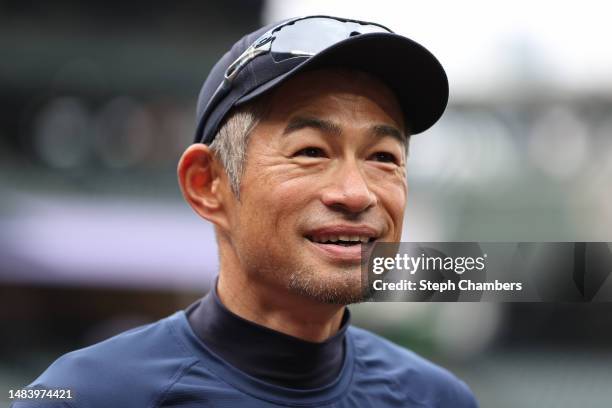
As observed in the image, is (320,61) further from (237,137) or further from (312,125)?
(237,137)

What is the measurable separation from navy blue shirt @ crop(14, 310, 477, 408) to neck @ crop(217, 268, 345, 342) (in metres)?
0.14

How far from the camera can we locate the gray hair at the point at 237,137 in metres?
2.04

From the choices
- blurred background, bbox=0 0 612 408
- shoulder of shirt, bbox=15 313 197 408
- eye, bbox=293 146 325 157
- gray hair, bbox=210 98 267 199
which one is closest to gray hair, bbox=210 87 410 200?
gray hair, bbox=210 98 267 199

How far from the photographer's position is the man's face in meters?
1.95

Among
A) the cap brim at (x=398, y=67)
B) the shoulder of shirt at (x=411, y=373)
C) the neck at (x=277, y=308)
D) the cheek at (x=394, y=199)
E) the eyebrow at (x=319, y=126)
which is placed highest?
the cap brim at (x=398, y=67)

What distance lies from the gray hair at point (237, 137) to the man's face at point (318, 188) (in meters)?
0.02

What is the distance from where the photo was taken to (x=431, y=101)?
2195mm

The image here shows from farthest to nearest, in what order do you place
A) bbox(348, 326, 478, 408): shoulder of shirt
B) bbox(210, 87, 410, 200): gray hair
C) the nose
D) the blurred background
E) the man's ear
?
the blurred background → bbox(348, 326, 478, 408): shoulder of shirt → the man's ear → bbox(210, 87, 410, 200): gray hair → the nose

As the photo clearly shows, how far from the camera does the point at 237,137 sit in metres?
2.07

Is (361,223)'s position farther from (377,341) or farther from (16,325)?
(16,325)

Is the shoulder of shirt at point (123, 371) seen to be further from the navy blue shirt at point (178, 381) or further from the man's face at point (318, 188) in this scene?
the man's face at point (318, 188)

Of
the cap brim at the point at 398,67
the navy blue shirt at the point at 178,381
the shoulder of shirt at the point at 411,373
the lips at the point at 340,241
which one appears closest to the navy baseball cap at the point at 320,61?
the cap brim at the point at 398,67

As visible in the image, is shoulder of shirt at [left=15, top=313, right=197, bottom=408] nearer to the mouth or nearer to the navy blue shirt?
the navy blue shirt

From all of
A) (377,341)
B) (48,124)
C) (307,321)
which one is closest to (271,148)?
(307,321)
